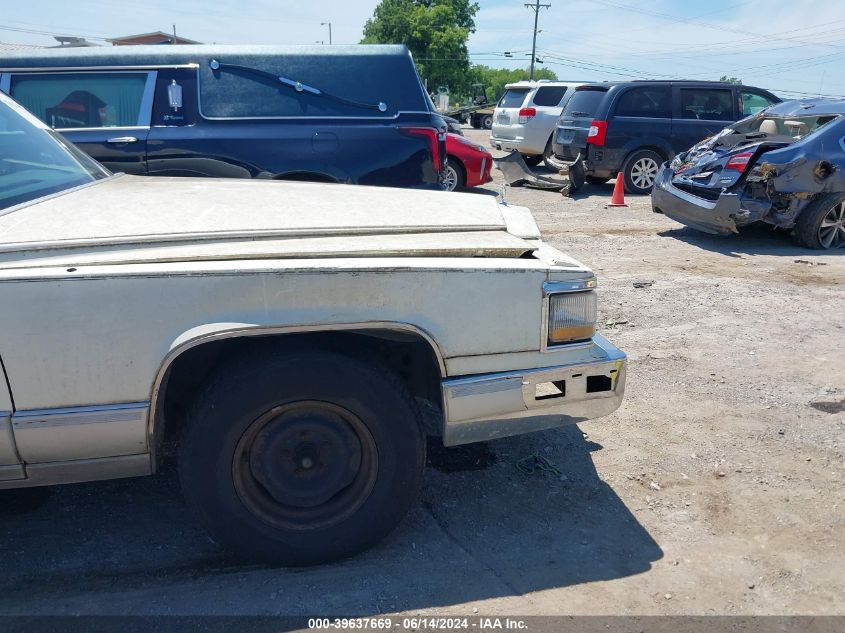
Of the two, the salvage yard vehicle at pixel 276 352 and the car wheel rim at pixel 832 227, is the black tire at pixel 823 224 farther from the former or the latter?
the salvage yard vehicle at pixel 276 352

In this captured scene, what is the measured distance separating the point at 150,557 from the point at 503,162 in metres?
12.4

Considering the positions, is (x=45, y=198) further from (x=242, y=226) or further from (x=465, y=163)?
(x=465, y=163)

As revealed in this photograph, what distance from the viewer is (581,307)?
2910 mm

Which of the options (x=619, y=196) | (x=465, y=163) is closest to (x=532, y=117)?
(x=465, y=163)

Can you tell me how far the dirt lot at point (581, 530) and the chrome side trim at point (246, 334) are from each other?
2.17 ft

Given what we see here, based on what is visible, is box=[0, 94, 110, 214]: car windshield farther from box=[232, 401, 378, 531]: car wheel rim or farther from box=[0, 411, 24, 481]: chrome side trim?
box=[232, 401, 378, 531]: car wheel rim

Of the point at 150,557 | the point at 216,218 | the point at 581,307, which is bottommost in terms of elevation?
the point at 150,557

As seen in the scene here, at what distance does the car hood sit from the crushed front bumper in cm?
541

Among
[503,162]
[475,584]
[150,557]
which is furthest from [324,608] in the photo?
[503,162]

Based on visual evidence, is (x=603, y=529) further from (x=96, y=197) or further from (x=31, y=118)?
(x=31, y=118)

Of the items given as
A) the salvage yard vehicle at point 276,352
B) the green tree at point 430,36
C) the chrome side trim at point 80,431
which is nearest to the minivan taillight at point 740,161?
the salvage yard vehicle at point 276,352

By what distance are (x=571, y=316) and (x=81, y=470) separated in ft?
6.32

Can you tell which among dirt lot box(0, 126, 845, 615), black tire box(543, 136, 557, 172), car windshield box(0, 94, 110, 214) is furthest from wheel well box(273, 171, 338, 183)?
black tire box(543, 136, 557, 172)

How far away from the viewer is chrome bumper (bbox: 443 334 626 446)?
281 centimetres
